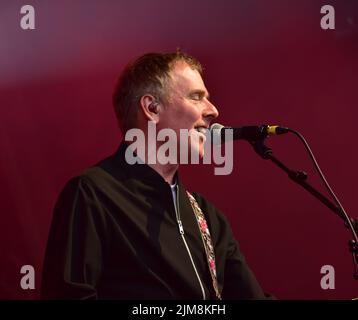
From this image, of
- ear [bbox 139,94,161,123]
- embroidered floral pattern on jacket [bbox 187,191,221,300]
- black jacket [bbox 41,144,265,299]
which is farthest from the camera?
ear [bbox 139,94,161,123]

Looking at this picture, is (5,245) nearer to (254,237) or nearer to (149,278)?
(149,278)

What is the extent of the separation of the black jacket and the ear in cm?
16

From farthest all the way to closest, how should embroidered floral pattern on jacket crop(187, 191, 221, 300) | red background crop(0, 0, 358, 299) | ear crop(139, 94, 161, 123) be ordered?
red background crop(0, 0, 358, 299)
ear crop(139, 94, 161, 123)
embroidered floral pattern on jacket crop(187, 191, 221, 300)

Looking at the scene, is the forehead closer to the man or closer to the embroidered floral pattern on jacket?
the man

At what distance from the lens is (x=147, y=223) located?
195cm

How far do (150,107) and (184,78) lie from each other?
6.5 inches

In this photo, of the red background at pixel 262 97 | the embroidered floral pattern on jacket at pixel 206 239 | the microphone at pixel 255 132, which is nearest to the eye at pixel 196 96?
the microphone at pixel 255 132

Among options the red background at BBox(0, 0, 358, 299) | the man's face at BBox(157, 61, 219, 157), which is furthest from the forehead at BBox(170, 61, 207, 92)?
the red background at BBox(0, 0, 358, 299)

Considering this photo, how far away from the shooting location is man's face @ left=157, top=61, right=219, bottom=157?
6.86 feet

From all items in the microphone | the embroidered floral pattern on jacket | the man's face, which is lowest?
the embroidered floral pattern on jacket

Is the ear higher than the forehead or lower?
lower

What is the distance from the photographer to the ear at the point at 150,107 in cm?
214

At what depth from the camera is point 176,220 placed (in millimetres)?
2031

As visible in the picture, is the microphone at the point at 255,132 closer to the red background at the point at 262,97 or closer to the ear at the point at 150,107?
the ear at the point at 150,107
